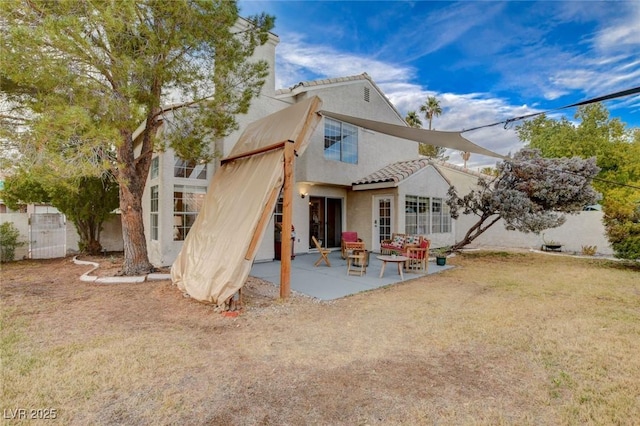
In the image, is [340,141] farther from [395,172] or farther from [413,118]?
[413,118]

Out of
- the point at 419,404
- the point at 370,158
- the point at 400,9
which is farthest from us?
the point at 370,158

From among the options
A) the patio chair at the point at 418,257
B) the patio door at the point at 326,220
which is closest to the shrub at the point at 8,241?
the patio door at the point at 326,220

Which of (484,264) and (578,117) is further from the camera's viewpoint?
(578,117)

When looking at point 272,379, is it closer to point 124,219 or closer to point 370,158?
point 124,219

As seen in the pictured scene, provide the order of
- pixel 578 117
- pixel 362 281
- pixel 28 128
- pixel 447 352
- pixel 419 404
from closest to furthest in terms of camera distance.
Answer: pixel 419 404, pixel 447 352, pixel 28 128, pixel 362 281, pixel 578 117

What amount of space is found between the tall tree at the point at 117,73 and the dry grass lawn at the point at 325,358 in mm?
2923

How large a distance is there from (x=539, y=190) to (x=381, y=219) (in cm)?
560

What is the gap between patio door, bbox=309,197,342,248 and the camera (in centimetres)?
1299

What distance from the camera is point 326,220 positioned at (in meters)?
13.4

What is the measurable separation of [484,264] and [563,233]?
657cm

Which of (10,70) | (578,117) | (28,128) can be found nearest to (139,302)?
(28,128)

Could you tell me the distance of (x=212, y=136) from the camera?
8.23 m

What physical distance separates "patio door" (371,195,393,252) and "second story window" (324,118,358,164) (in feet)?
6.49

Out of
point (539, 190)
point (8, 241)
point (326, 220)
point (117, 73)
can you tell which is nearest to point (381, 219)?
point (326, 220)
